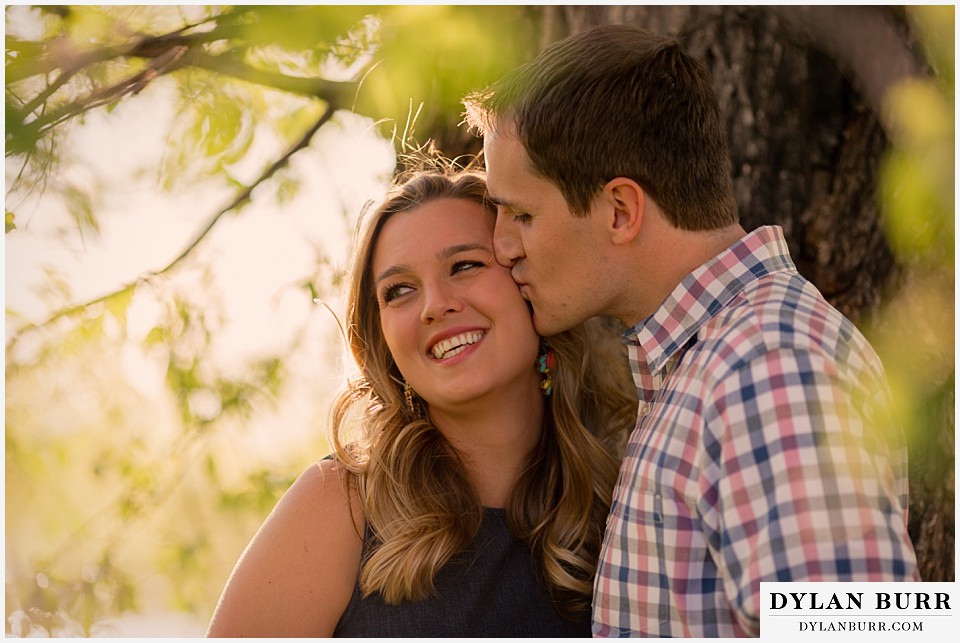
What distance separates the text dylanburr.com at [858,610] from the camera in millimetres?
1608

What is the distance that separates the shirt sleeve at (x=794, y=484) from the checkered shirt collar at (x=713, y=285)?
0.31 m

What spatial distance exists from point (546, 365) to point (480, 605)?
69 centimetres

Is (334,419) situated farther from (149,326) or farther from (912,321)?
(912,321)

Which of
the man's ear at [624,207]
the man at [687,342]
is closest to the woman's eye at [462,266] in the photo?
the man at [687,342]

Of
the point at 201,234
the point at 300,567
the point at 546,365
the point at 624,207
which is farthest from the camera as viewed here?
the point at 201,234

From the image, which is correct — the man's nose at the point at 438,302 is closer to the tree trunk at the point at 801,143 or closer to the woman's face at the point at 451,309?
the woman's face at the point at 451,309

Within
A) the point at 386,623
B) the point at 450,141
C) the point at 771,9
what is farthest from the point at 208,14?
the point at 386,623

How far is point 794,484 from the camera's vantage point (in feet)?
5.05

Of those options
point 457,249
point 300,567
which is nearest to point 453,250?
point 457,249

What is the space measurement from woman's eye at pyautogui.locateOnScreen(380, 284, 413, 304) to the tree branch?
112 centimetres

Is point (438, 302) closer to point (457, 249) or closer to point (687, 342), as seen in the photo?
point (457, 249)

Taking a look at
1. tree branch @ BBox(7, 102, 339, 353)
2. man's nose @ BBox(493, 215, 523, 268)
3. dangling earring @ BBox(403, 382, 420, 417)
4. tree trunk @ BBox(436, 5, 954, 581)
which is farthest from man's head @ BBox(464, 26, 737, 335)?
tree branch @ BBox(7, 102, 339, 353)

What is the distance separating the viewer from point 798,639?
1930mm

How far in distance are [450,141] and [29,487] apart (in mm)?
2275
